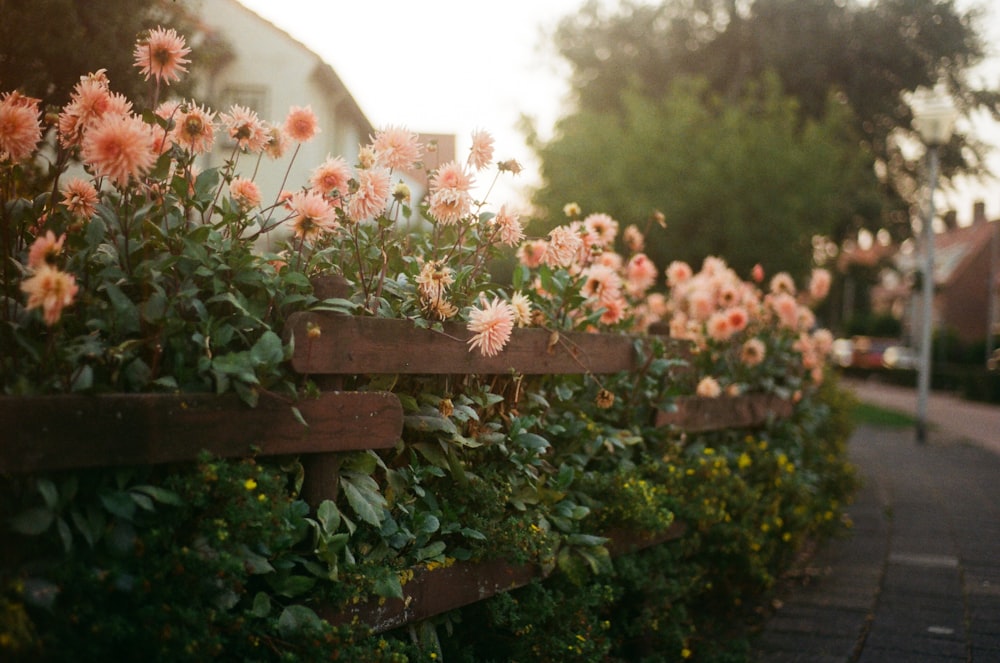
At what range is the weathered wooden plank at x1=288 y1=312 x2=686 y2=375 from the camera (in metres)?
2.16

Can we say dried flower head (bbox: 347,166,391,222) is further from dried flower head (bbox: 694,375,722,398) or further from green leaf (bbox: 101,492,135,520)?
dried flower head (bbox: 694,375,722,398)

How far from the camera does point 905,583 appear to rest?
4.67 metres

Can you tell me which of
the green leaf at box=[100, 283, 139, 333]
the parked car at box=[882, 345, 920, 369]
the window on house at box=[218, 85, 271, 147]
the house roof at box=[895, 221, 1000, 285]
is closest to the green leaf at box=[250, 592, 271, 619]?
the green leaf at box=[100, 283, 139, 333]

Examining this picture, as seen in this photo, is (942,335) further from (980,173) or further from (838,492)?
(838,492)

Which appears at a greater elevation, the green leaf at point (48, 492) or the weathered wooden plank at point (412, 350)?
the weathered wooden plank at point (412, 350)

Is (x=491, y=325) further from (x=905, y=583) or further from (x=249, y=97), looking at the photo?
(x=249, y=97)

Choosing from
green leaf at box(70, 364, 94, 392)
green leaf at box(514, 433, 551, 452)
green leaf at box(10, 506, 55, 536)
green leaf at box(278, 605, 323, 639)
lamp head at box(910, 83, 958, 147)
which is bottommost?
green leaf at box(278, 605, 323, 639)

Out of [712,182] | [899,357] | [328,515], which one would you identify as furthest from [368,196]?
[899,357]

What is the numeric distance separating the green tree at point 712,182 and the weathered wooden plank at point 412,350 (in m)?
6.29

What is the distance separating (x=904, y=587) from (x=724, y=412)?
52.2 inches

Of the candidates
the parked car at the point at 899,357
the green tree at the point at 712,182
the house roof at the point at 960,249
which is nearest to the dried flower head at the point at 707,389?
the green tree at the point at 712,182

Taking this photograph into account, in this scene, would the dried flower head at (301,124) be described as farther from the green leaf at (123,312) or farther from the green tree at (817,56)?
the green tree at (817,56)

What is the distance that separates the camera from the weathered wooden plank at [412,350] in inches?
84.9

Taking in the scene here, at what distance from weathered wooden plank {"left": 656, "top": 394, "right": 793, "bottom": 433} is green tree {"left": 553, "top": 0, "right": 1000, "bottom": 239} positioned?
11371mm
